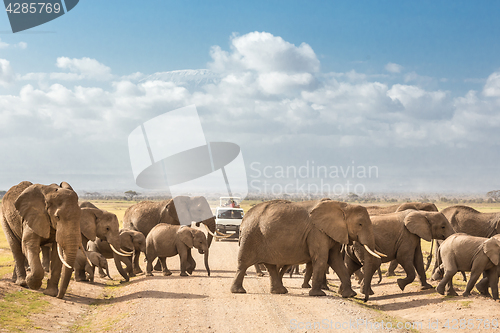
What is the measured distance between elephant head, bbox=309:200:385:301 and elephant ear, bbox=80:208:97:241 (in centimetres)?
756

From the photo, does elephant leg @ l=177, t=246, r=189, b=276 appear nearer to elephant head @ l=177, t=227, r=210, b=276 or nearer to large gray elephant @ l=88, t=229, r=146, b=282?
elephant head @ l=177, t=227, r=210, b=276

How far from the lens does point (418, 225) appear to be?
16.9 m

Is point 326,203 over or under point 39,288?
over

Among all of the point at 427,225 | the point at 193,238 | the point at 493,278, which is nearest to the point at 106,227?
the point at 193,238

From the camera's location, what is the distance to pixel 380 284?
62.3ft

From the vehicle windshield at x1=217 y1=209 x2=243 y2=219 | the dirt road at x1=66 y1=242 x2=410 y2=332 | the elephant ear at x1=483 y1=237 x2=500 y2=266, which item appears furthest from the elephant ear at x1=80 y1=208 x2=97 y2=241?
the vehicle windshield at x1=217 y1=209 x2=243 y2=219

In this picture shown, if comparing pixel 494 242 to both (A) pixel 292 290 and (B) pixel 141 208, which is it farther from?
(B) pixel 141 208

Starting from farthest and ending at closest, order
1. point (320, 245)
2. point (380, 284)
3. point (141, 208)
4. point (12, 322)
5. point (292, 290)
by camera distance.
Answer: point (141, 208)
point (380, 284)
point (292, 290)
point (320, 245)
point (12, 322)

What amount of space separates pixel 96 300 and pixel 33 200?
3508 mm

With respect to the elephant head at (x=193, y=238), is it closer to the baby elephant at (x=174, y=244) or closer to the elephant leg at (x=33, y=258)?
the baby elephant at (x=174, y=244)

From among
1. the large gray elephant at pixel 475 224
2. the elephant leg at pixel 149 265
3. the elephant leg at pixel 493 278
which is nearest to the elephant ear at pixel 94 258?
the elephant leg at pixel 149 265

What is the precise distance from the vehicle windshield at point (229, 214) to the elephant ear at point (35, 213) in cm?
2350

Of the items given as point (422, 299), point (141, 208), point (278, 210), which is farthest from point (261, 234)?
point (141, 208)

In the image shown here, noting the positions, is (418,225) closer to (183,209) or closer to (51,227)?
(51,227)
